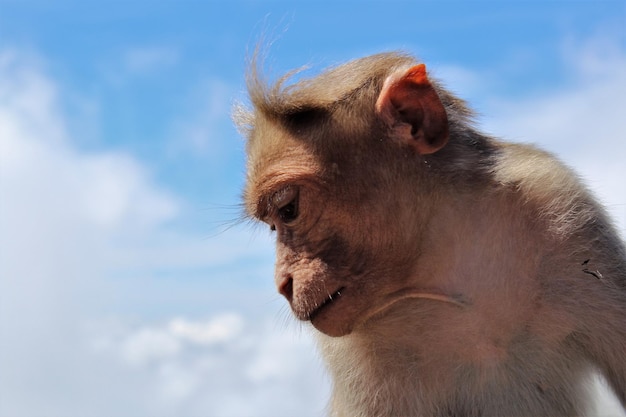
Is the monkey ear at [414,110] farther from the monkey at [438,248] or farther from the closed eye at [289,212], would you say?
the closed eye at [289,212]

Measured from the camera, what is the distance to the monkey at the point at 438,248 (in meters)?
4.25

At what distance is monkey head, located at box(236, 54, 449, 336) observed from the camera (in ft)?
13.8

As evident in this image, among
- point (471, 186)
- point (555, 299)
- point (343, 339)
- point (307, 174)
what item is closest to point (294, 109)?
point (307, 174)

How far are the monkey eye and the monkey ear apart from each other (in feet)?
2.02

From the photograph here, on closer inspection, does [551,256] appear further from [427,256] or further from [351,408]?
[351,408]

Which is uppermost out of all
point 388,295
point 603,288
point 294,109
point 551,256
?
point 294,109

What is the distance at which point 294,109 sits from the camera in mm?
4520

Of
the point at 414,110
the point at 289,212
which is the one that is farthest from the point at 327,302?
the point at 414,110

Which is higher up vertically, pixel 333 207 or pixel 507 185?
pixel 333 207

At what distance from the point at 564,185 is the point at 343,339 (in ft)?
4.94

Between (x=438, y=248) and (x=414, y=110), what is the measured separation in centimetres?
73

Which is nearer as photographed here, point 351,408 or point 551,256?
point 551,256

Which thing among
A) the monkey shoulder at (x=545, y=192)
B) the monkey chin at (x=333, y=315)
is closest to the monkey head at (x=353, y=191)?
the monkey chin at (x=333, y=315)

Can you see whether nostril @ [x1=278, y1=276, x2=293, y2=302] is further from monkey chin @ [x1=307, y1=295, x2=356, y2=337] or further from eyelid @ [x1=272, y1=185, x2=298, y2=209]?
eyelid @ [x1=272, y1=185, x2=298, y2=209]
